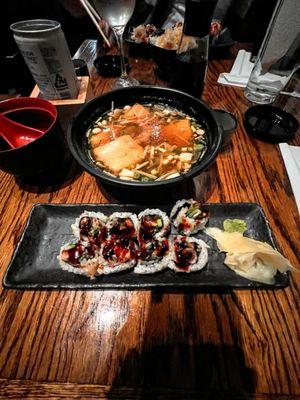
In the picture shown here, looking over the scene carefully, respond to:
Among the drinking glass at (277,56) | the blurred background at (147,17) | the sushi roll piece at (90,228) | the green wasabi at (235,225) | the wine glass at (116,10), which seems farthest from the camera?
the blurred background at (147,17)

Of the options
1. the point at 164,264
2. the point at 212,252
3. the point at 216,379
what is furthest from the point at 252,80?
the point at 216,379

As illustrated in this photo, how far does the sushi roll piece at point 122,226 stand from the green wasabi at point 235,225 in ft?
1.91

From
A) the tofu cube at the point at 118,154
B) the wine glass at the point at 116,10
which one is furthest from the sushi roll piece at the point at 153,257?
the wine glass at the point at 116,10

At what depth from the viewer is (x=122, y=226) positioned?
1.46 metres

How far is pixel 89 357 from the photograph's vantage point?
115 centimetres

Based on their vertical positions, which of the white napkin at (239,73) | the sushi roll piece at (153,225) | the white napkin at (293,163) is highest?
the white napkin at (239,73)

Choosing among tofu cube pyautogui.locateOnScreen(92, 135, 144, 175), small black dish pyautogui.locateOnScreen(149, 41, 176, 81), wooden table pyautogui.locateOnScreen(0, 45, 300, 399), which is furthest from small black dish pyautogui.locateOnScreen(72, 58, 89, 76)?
wooden table pyautogui.locateOnScreen(0, 45, 300, 399)

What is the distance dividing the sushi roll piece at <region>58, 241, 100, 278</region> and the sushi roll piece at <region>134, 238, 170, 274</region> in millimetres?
243

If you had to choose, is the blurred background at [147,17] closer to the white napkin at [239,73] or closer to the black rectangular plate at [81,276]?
the white napkin at [239,73]

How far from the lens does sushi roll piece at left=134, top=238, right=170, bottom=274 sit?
1.35 meters

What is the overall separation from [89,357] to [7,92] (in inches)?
192

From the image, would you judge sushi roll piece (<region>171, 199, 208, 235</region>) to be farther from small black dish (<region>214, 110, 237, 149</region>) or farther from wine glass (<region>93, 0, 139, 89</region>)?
wine glass (<region>93, 0, 139, 89</region>)

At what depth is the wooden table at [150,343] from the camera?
1.06 m

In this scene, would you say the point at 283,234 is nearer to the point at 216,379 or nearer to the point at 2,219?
the point at 216,379
